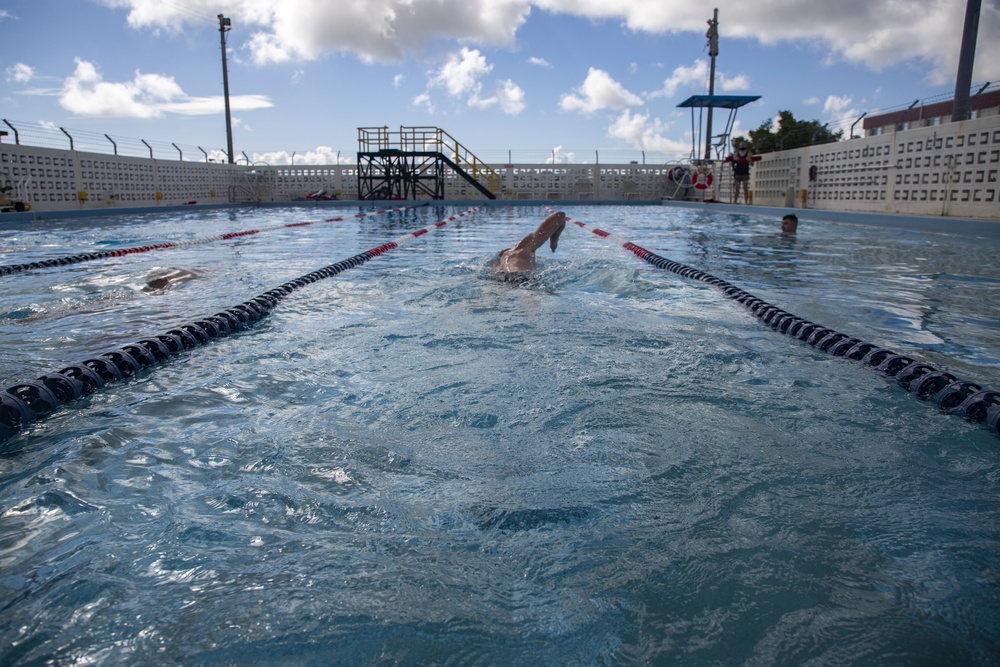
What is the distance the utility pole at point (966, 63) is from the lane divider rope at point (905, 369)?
8.37 metres

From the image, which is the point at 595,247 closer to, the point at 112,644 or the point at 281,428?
the point at 281,428

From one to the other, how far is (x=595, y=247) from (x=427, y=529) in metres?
7.94

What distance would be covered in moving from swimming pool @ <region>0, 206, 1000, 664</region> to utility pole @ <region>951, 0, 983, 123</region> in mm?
8231

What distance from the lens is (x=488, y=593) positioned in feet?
4.19

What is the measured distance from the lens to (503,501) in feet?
5.41

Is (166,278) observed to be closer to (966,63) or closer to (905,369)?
(905,369)

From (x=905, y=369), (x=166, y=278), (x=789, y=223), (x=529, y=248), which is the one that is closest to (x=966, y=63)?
(x=789, y=223)

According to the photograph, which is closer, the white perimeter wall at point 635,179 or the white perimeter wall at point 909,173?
the white perimeter wall at point 909,173

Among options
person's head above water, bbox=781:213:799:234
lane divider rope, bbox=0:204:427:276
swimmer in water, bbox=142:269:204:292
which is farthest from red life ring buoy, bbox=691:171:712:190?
swimmer in water, bbox=142:269:204:292

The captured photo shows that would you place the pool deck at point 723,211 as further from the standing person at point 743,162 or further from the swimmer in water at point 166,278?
the swimmer in water at point 166,278

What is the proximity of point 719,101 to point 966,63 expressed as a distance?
9532 mm

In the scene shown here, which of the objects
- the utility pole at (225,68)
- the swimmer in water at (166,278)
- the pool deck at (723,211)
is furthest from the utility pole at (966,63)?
the utility pole at (225,68)

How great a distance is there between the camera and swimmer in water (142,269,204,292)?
17.2ft

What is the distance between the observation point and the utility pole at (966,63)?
9414 mm
